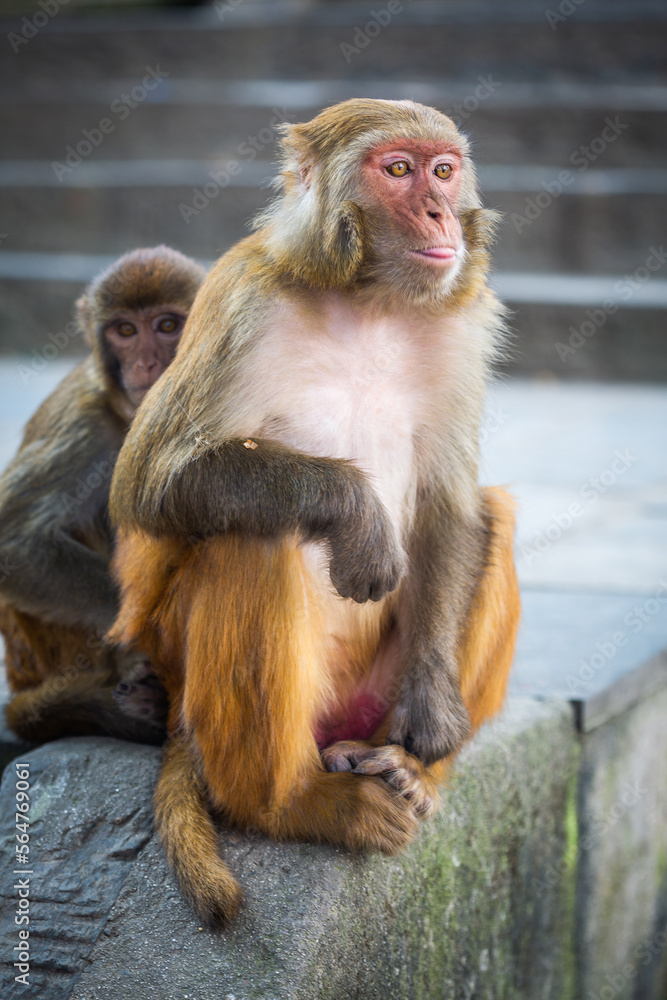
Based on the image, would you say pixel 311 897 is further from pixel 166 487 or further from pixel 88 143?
pixel 88 143

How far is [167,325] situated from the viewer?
4.02 metres

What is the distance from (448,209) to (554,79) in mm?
11279

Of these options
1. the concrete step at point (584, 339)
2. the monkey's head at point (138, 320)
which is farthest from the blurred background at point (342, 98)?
the monkey's head at point (138, 320)

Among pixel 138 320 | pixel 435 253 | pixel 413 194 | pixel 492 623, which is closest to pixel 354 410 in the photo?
pixel 435 253

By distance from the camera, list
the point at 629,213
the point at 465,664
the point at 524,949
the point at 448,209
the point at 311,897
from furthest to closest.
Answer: the point at 629,213 → the point at 524,949 → the point at 465,664 → the point at 448,209 → the point at 311,897

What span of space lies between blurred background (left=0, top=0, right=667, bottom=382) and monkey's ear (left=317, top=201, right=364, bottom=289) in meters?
8.79

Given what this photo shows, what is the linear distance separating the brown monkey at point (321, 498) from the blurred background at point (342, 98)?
8553 millimetres

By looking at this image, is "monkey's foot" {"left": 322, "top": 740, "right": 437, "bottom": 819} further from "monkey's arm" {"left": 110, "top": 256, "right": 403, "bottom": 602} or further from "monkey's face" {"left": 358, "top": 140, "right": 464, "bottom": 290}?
Answer: "monkey's face" {"left": 358, "top": 140, "right": 464, "bottom": 290}

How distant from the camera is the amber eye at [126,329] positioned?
401 centimetres

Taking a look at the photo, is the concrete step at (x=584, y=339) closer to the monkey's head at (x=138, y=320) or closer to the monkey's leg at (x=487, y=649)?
the monkey's head at (x=138, y=320)

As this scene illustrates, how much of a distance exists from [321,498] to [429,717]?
735mm

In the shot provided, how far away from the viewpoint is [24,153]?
13680 mm

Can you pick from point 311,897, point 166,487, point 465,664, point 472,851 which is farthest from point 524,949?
point 166,487

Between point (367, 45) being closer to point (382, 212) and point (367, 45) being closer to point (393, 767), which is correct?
point (382, 212)
